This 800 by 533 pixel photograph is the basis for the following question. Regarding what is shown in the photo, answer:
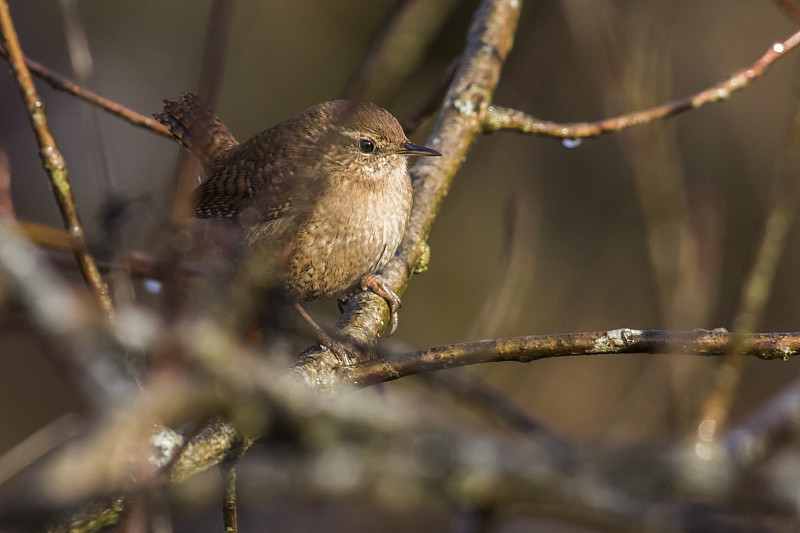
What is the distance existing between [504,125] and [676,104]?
68cm

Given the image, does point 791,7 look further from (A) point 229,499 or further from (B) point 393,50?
(A) point 229,499

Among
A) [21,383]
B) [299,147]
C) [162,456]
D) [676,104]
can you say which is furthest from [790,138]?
[21,383]

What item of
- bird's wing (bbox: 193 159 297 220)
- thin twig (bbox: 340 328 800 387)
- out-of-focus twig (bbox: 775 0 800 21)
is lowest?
thin twig (bbox: 340 328 800 387)

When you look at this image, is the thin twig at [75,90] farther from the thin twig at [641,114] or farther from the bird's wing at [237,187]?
the thin twig at [641,114]

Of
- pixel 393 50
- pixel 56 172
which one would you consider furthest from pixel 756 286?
pixel 56 172

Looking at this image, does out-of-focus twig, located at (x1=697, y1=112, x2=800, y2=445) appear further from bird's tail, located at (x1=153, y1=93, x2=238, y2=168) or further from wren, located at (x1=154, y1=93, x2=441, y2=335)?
bird's tail, located at (x1=153, y1=93, x2=238, y2=168)

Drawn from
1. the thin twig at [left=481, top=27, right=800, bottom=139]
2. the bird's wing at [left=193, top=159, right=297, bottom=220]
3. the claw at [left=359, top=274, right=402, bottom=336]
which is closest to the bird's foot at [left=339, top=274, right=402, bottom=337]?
the claw at [left=359, top=274, right=402, bottom=336]

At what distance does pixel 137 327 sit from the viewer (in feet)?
3.10

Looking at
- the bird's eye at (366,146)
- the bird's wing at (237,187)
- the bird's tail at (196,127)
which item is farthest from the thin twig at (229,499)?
the bird's tail at (196,127)

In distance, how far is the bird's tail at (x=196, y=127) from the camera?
11.5ft

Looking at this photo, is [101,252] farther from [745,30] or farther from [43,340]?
[745,30]

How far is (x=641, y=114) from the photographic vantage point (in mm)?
2830

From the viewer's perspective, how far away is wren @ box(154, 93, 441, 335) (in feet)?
9.53

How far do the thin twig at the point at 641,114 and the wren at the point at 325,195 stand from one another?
37 centimetres
